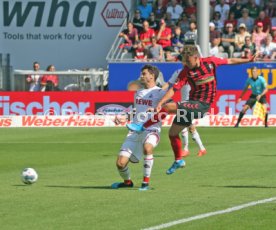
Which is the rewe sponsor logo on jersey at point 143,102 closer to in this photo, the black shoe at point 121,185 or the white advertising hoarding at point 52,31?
the black shoe at point 121,185

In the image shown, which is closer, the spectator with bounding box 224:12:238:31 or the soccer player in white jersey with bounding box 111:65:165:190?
the soccer player in white jersey with bounding box 111:65:165:190

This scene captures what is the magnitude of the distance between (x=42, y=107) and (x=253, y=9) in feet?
31.0

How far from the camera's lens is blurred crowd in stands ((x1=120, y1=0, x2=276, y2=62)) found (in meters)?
35.5

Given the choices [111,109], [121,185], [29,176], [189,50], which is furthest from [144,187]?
[111,109]

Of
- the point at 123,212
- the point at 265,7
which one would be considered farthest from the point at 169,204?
the point at 265,7

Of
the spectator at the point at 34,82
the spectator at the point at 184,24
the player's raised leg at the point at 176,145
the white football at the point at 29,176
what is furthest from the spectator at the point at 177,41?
the white football at the point at 29,176

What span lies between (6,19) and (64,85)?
24.8 ft

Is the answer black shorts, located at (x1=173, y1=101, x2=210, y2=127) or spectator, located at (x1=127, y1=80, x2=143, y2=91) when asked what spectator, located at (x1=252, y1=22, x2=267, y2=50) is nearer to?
spectator, located at (x1=127, y1=80, x2=143, y2=91)

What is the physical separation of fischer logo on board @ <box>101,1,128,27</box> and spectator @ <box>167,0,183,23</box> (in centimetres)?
295

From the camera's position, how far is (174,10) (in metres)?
38.3

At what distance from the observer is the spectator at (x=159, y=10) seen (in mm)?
38312

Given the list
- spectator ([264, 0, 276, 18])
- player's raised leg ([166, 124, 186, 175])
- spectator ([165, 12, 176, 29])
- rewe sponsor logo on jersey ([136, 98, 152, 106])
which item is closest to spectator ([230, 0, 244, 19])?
spectator ([264, 0, 276, 18])

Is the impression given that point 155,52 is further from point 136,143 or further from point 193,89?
point 136,143

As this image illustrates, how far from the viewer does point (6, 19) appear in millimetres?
41938
